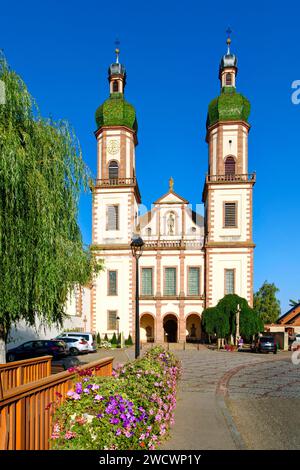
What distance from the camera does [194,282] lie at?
1581 inches

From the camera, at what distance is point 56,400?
5.50m

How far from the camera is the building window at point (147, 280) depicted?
40.8 m

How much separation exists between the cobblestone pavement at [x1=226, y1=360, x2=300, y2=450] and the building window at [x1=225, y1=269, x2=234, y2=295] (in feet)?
63.5

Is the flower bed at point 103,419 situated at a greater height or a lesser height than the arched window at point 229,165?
lesser

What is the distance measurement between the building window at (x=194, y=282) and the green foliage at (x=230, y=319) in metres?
3.73

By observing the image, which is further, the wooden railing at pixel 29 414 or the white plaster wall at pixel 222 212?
the white plaster wall at pixel 222 212

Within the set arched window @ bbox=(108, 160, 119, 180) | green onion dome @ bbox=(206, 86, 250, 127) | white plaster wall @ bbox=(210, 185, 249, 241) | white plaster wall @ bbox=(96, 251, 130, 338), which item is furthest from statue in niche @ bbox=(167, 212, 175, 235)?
green onion dome @ bbox=(206, 86, 250, 127)

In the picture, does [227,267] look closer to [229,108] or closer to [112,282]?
[112,282]

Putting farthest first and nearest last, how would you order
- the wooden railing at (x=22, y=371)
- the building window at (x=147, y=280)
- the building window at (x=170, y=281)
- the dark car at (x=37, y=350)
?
the building window at (x=147, y=280)
the building window at (x=170, y=281)
the dark car at (x=37, y=350)
the wooden railing at (x=22, y=371)

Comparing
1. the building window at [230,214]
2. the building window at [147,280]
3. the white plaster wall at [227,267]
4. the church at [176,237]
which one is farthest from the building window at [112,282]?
the building window at [230,214]

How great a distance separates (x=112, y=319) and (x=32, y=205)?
1264 inches

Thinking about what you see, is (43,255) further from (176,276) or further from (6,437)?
(176,276)

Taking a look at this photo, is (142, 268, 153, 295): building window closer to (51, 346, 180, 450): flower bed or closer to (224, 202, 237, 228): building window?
(224, 202, 237, 228): building window

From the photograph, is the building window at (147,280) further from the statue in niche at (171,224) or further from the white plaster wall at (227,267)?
the white plaster wall at (227,267)
